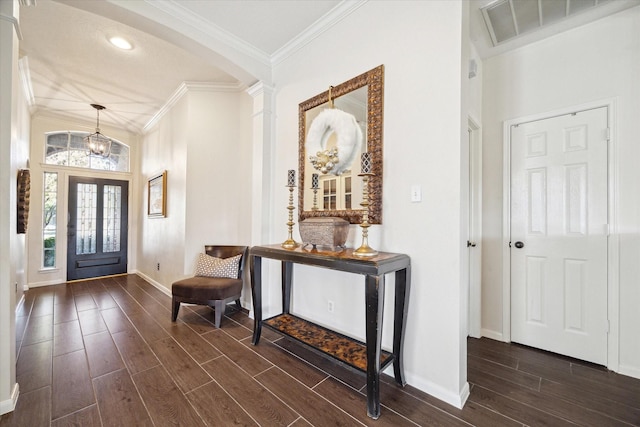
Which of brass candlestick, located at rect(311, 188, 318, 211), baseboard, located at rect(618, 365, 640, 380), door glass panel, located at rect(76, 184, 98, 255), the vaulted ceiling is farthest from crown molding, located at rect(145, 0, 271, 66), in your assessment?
door glass panel, located at rect(76, 184, 98, 255)

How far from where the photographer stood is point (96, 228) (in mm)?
4891

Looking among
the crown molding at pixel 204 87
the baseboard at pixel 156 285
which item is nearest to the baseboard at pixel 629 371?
the crown molding at pixel 204 87

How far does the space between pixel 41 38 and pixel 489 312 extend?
16.8ft

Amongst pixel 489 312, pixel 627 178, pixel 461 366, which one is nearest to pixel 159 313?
pixel 461 366

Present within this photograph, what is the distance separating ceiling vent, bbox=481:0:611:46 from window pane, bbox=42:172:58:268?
20.7ft

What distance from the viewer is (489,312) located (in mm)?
2547

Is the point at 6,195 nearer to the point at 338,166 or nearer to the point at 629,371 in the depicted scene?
the point at 338,166

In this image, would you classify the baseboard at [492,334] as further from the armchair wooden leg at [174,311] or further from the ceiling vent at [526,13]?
the armchair wooden leg at [174,311]

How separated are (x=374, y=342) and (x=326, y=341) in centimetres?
59

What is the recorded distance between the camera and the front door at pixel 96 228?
463 cm

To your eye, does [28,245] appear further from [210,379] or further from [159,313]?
[210,379]

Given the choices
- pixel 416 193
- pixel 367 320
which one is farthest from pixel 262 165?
pixel 367 320

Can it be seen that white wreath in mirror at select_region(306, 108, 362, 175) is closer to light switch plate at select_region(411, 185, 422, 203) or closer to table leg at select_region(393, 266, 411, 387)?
light switch plate at select_region(411, 185, 422, 203)

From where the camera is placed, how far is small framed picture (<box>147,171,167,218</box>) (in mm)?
4055
